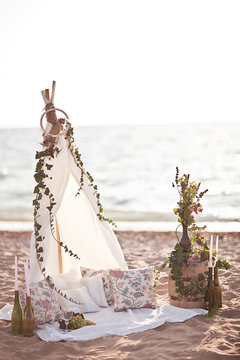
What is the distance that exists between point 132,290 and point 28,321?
100 cm

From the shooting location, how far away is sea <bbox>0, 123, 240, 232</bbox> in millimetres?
13367

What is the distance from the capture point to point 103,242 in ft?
16.7

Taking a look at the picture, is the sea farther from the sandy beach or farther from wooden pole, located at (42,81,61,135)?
wooden pole, located at (42,81,61,135)

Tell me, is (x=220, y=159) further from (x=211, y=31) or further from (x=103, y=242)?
(x=103, y=242)

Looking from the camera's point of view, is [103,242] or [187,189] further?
[103,242]

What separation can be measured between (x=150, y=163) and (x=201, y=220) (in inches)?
459

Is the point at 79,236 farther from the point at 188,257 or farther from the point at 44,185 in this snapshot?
the point at 188,257

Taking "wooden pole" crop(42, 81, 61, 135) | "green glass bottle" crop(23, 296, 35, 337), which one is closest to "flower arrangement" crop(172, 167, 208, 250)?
"wooden pole" crop(42, 81, 61, 135)

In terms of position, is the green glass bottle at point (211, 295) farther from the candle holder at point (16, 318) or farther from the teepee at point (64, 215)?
the candle holder at point (16, 318)

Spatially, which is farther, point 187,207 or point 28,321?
point 187,207

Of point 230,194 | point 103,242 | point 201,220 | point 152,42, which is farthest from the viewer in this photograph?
point 152,42

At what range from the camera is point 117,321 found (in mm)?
4398

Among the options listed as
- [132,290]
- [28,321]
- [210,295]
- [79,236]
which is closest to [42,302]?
[28,321]

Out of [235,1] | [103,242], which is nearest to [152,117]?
[235,1]
